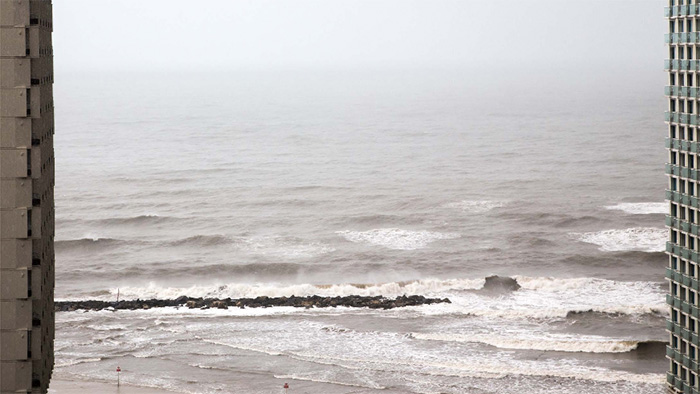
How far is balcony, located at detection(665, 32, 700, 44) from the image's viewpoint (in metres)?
46.1

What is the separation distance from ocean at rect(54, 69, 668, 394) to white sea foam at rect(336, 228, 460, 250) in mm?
311

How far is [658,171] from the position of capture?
139 m

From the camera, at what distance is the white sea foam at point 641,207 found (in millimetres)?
109188

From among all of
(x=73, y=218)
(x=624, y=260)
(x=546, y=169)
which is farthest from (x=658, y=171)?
(x=73, y=218)

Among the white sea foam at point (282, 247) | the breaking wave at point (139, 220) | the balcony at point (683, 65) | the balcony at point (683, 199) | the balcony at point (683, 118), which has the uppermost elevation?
the balcony at point (683, 65)

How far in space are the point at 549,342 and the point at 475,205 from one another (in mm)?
54066

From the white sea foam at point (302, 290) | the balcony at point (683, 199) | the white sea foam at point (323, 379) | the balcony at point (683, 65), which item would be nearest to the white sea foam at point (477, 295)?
the white sea foam at point (302, 290)

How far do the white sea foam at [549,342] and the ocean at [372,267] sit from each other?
164 mm

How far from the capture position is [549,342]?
208 feet

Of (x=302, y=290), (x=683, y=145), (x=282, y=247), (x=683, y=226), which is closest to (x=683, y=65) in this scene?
(x=683, y=145)

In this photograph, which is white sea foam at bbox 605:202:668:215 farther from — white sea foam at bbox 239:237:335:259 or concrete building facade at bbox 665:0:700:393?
concrete building facade at bbox 665:0:700:393

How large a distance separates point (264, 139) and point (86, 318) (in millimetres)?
129172

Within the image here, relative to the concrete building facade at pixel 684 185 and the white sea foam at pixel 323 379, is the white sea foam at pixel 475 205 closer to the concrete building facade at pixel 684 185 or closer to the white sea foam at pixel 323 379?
the white sea foam at pixel 323 379

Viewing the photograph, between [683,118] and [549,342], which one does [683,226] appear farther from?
[549,342]
